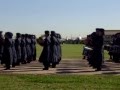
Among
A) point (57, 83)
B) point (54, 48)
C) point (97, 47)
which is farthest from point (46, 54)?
point (57, 83)

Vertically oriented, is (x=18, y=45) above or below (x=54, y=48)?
above

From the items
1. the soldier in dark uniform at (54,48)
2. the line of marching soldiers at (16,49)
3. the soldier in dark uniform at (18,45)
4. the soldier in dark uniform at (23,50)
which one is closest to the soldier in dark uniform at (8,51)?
the line of marching soldiers at (16,49)

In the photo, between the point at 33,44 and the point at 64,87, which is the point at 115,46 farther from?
the point at 64,87

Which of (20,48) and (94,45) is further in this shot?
(20,48)

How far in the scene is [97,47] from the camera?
2623cm

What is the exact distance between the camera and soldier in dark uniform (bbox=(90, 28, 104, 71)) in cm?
2573

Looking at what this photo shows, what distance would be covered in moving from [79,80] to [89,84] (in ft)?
4.53

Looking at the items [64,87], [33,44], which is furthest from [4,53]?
[64,87]

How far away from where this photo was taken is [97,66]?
86.7ft

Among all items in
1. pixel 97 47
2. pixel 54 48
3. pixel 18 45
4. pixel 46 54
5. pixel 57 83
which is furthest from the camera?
pixel 18 45

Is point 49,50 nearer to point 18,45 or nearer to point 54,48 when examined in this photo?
point 54,48

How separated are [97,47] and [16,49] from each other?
221 inches

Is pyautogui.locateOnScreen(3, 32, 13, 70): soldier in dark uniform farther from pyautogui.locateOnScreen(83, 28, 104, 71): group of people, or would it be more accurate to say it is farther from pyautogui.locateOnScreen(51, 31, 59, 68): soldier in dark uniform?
pyautogui.locateOnScreen(83, 28, 104, 71): group of people

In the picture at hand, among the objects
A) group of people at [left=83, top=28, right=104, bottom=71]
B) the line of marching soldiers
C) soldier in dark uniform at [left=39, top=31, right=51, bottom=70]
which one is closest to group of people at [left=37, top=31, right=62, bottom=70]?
soldier in dark uniform at [left=39, top=31, right=51, bottom=70]
